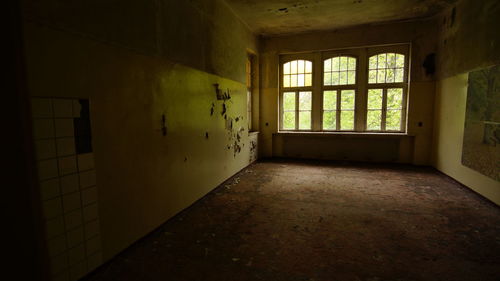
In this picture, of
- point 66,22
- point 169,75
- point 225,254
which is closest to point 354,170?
point 225,254

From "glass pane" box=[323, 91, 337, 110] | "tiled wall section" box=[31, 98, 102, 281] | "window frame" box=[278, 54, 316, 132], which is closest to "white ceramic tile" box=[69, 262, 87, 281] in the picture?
"tiled wall section" box=[31, 98, 102, 281]

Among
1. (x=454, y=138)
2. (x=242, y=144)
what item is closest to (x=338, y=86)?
(x=454, y=138)

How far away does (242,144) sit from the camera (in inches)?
201

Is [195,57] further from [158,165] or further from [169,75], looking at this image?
[158,165]

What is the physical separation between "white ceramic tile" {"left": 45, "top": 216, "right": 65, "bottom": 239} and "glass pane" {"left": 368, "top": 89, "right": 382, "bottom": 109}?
5.96m

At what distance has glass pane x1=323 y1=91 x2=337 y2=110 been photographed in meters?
5.94

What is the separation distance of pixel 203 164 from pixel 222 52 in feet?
6.22

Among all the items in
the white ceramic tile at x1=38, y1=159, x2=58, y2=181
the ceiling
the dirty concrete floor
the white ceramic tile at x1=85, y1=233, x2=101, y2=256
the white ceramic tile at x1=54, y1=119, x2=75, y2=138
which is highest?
the ceiling

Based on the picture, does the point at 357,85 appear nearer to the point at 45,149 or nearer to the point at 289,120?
the point at 289,120

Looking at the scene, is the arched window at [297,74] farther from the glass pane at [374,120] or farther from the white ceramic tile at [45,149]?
the white ceramic tile at [45,149]

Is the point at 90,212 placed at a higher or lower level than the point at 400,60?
lower

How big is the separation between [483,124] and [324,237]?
291 cm

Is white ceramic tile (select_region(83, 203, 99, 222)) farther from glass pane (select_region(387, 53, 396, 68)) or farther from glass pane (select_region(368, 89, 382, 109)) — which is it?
glass pane (select_region(387, 53, 396, 68))

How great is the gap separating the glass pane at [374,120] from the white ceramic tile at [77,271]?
5.83 metres
